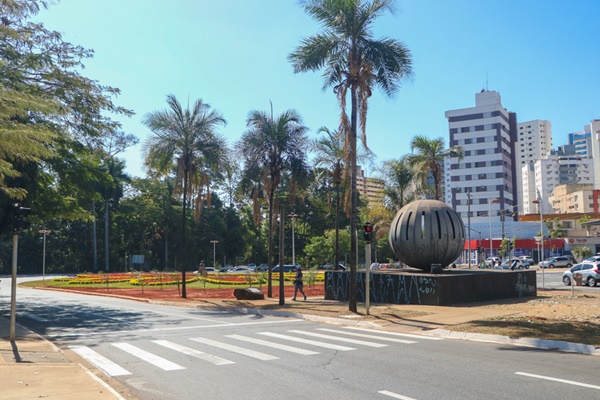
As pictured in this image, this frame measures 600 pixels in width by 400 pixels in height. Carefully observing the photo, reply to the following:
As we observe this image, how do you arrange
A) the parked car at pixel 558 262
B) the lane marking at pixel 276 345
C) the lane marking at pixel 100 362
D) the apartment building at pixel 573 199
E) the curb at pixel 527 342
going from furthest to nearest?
Result: the apartment building at pixel 573 199
the parked car at pixel 558 262
the lane marking at pixel 276 345
the curb at pixel 527 342
the lane marking at pixel 100 362

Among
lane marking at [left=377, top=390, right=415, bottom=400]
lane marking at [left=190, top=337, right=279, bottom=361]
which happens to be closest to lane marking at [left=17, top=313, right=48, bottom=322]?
lane marking at [left=190, top=337, right=279, bottom=361]

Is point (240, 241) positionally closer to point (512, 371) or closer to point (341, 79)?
point (341, 79)

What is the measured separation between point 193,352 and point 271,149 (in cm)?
1541

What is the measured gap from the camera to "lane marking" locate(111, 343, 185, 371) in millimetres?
10625

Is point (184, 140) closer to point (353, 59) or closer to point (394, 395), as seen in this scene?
point (353, 59)

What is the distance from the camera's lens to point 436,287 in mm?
21703

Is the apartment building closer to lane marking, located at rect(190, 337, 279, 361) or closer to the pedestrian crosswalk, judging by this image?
the pedestrian crosswalk

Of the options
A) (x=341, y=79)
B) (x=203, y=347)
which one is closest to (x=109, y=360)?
(x=203, y=347)

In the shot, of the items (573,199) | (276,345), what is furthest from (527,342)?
(573,199)

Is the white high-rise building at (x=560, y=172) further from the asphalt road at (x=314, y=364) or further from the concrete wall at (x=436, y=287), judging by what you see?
the asphalt road at (x=314, y=364)

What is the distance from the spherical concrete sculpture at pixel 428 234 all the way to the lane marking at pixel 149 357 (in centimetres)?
1389

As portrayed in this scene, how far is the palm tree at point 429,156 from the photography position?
119 feet

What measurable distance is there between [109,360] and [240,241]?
233ft

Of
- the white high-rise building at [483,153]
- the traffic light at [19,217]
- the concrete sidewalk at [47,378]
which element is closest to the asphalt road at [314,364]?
the concrete sidewalk at [47,378]
